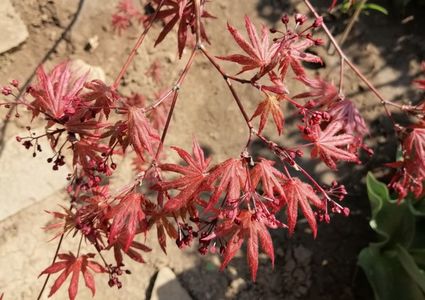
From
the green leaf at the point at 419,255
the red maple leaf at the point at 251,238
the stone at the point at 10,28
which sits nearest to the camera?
the red maple leaf at the point at 251,238

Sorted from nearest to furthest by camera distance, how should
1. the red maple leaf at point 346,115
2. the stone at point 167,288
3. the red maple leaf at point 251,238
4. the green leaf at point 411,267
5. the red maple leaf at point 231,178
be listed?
the red maple leaf at point 231,178 < the red maple leaf at point 251,238 < the red maple leaf at point 346,115 < the green leaf at point 411,267 < the stone at point 167,288

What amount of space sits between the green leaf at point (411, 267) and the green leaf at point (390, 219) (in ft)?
0.27

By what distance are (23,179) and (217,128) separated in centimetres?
107

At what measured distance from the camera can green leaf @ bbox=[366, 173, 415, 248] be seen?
7.46 ft

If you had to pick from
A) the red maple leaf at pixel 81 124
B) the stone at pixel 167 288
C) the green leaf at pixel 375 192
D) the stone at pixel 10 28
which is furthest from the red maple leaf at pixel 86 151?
Answer: the green leaf at pixel 375 192

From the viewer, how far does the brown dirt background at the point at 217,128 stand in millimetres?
2295

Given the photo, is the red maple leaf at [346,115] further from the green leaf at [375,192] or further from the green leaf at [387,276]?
the green leaf at [387,276]

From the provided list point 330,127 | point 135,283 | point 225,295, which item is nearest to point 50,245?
point 135,283

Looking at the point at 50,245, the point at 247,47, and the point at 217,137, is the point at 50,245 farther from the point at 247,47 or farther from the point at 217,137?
the point at 247,47

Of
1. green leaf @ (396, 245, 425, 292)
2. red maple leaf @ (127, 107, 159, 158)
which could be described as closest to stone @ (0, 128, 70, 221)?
red maple leaf @ (127, 107, 159, 158)

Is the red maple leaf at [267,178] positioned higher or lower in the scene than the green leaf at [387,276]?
higher

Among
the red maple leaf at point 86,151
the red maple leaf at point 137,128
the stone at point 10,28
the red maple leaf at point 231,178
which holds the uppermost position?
the stone at point 10,28

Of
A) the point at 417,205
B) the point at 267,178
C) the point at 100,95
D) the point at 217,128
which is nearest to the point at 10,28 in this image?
the point at 217,128

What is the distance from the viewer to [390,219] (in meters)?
2.31
